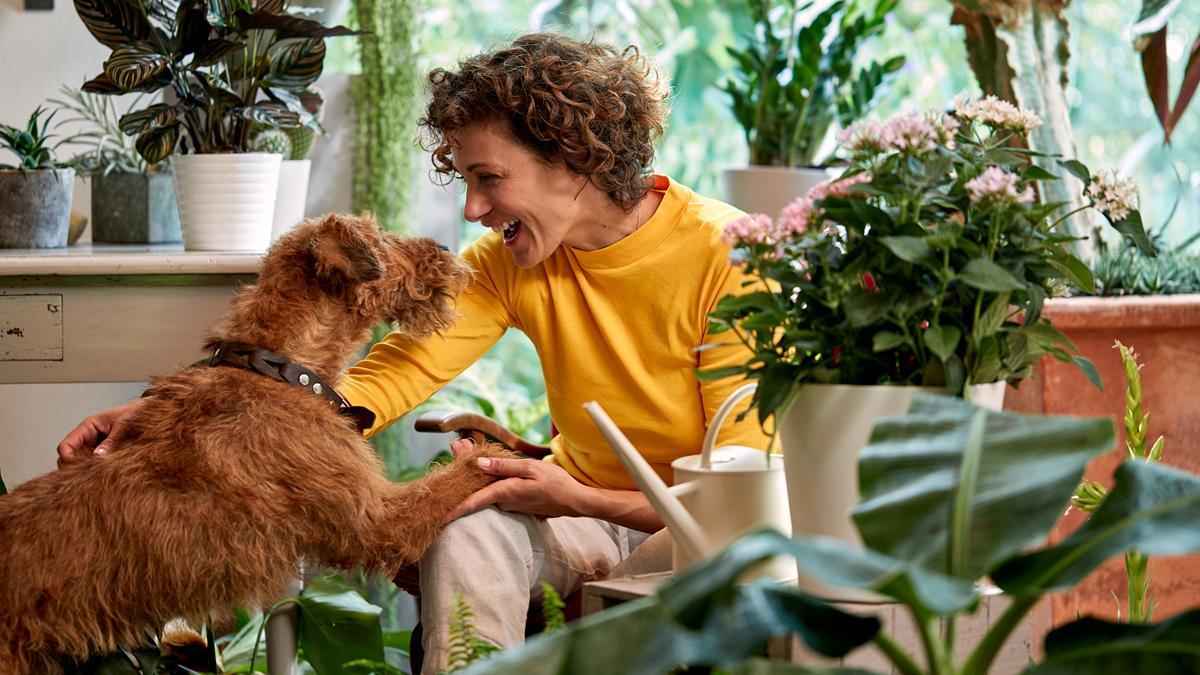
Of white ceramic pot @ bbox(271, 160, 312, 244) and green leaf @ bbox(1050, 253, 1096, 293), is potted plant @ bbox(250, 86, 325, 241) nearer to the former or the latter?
white ceramic pot @ bbox(271, 160, 312, 244)

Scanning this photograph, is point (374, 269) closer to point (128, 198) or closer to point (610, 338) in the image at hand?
point (610, 338)

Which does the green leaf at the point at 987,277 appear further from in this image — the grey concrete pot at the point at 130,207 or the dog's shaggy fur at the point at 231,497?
the grey concrete pot at the point at 130,207

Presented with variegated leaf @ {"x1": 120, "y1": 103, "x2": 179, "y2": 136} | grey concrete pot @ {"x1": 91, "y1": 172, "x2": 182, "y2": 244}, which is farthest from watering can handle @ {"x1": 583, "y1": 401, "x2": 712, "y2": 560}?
grey concrete pot @ {"x1": 91, "y1": 172, "x2": 182, "y2": 244}

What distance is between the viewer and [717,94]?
536cm

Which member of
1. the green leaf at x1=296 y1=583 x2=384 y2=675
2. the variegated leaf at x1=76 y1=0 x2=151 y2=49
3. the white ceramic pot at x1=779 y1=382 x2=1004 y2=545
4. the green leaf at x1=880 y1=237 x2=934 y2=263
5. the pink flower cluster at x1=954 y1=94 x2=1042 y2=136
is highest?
the variegated leaf at x1=76 y1=0 x2=151 y2=49

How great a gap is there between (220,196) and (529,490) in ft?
3.01

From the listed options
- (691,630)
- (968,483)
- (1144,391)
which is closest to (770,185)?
(1144,391)

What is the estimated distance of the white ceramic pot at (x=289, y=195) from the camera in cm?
246

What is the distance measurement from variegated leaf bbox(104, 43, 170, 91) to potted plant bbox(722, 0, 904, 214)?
179 centimetres

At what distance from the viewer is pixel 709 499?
1.31 m

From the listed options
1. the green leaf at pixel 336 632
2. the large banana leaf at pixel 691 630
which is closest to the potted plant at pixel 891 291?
the large banana leaf at pixel 691 630

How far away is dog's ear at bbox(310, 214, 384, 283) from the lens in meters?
1.77

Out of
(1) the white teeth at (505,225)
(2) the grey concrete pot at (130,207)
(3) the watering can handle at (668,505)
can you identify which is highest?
(1) the white teeth at (505,225)

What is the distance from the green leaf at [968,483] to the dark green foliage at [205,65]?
1546 mm
